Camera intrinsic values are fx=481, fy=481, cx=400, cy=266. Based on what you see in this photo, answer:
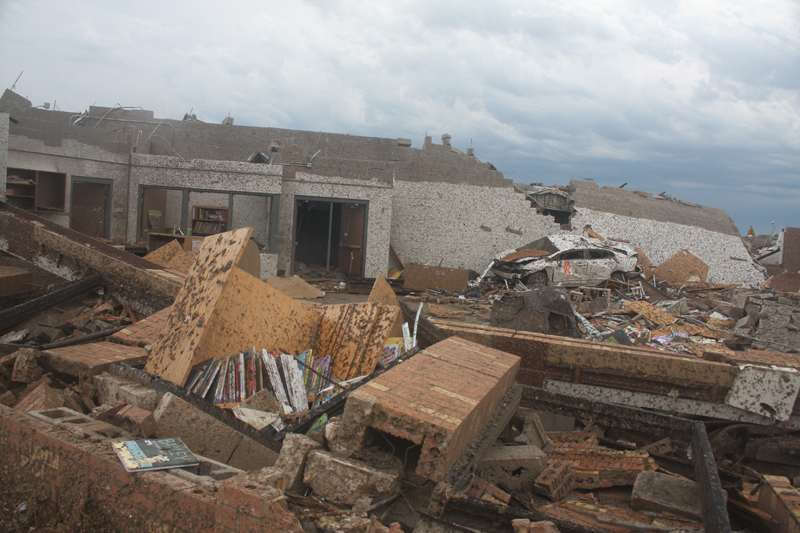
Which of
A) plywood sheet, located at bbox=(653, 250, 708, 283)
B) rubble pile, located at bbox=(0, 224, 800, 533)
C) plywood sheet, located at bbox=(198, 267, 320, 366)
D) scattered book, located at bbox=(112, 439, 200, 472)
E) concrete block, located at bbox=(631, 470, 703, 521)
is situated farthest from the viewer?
plywood sheet, located at bbox=(653, 250, 708, 283)

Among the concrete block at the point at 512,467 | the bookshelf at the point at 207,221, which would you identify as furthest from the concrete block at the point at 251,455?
the bookshelf at the point at 207,221

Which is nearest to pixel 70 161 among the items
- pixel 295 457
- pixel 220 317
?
pixel 220 317

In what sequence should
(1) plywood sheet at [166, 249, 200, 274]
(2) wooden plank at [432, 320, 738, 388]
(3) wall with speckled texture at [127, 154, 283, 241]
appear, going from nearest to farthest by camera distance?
(2) wooden plank at [432, 320, 738, 388]
(1) plywood sheet at [166, 249, 200, 274]
(3) wall with speckled texture at [127, 154, 283, 241]

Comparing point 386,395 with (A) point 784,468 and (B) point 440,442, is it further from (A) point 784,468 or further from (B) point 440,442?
(A) point 784,468

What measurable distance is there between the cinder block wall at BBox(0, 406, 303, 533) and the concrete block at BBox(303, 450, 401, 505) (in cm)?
24

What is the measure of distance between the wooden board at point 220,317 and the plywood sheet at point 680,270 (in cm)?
1801

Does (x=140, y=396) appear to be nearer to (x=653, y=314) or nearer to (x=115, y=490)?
(x=115, y=490)

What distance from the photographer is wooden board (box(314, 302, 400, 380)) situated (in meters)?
4.35

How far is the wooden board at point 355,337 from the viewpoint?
14.3 feet

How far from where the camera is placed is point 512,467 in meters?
3.26

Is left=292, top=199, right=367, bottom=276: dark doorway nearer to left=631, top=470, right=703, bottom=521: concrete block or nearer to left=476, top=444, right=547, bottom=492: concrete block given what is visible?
left=476, top=444, right=547, bottom=492: concrete block

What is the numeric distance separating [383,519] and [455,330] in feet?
9.82

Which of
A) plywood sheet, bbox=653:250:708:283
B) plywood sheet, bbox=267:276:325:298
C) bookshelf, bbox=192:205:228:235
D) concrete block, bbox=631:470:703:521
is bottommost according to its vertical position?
plywood sheet, bbox=267:276:325:298

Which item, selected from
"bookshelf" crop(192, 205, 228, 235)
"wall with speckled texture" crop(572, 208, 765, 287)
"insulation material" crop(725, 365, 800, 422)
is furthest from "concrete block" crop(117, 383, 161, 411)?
"wall with speckled texture" crop(572, 208, 765, 287)
